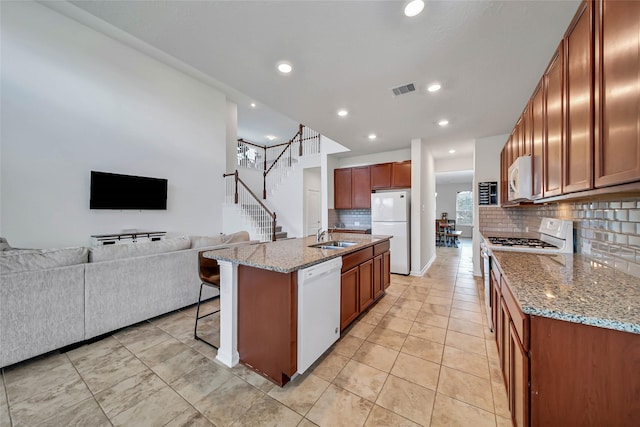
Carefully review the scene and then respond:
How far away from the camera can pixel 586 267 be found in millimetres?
1558

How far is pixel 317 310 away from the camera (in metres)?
1.90

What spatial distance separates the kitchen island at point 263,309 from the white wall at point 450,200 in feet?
33.9

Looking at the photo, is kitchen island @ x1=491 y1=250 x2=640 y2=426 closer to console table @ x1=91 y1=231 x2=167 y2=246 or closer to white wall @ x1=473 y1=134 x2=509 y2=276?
white wall @ x1=473 y1=134 x2=509 y2=276

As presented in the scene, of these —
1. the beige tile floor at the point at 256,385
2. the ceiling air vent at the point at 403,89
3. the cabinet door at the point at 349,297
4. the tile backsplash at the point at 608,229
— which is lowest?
the beige tile floor at the point at 256,385

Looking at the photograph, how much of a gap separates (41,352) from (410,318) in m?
3.52

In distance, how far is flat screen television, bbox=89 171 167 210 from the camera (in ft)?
13.7

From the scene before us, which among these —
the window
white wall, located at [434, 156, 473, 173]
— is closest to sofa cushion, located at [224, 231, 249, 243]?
white wall, located at [434, 156, 473, 173]

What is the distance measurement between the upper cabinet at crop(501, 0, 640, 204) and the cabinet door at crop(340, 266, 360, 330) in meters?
1.74

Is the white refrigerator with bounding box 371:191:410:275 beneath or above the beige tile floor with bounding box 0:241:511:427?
above

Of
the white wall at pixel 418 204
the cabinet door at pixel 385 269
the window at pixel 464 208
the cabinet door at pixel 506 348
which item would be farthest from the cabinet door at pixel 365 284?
the window at pixel 464 208

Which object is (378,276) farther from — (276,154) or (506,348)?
(276,154)

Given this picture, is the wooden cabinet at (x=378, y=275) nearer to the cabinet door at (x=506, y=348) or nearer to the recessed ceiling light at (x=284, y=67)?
the cabinet door at (x=506, y=348)

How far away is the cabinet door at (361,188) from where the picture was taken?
5.46m

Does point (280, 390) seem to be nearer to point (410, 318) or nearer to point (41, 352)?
point (410, 318)
